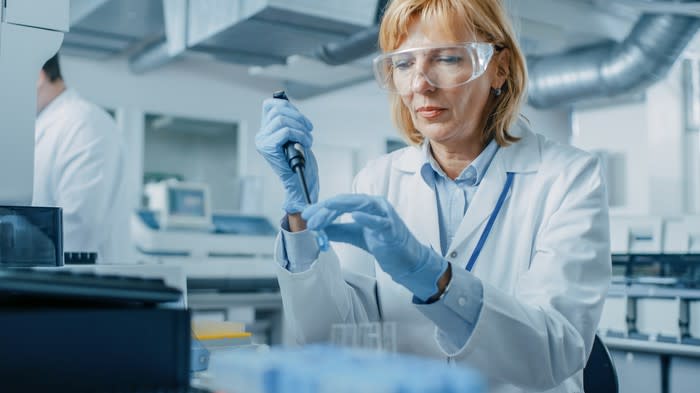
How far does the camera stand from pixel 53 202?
2342 millimetres

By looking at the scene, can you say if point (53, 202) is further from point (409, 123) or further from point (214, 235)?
point (214, 235)

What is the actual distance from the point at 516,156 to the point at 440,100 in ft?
0.72

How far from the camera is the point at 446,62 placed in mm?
1206

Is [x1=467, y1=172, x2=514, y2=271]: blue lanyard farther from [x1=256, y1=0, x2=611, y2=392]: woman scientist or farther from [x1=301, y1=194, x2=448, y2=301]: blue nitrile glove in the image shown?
[x1=301, y1=194, x2=448, y2=301]: blue nitrile glove

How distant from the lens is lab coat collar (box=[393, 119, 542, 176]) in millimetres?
1330

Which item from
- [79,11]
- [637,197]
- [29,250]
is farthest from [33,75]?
[637,197]

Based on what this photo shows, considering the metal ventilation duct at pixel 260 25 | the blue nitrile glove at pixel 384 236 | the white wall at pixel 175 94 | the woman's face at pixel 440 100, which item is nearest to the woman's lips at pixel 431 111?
the woman's face at pixel 440 100

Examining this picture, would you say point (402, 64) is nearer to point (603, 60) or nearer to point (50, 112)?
point (50, 112)

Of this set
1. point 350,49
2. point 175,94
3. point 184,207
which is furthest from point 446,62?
point 175,94

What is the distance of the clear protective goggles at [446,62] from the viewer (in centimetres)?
119

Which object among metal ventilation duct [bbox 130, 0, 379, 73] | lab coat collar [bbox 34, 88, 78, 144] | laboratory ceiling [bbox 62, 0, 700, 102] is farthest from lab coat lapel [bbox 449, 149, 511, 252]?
lab coat collar [bbox 34, 88, 78, 144]

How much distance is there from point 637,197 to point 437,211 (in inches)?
245

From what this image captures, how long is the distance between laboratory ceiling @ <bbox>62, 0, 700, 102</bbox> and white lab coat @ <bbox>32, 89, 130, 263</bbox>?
66cm

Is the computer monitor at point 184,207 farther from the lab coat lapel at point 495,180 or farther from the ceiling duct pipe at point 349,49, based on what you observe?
the lab coat lapel at point 495,180
